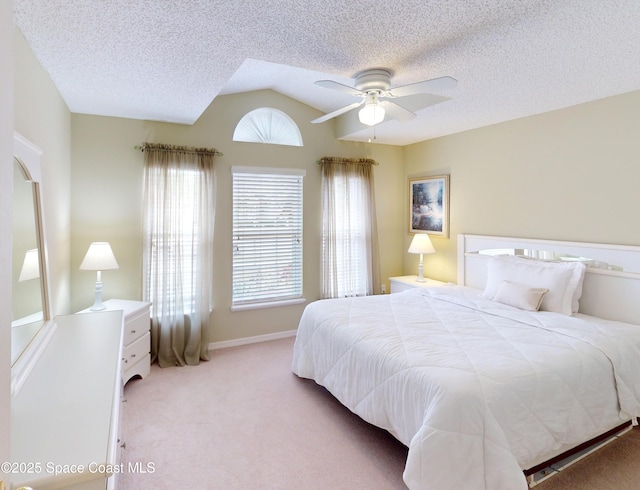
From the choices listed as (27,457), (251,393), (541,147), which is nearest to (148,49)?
(27,457)

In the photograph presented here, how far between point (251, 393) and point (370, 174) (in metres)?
3.07

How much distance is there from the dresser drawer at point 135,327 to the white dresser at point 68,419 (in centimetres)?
104

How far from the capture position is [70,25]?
1.91 metres

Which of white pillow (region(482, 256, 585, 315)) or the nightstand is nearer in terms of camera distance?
white pillow (region(482, 256, 585, 315))

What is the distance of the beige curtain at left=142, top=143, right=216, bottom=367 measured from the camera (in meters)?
3.66

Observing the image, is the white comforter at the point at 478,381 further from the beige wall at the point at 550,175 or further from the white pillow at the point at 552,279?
the beige wall at the point at 550,175

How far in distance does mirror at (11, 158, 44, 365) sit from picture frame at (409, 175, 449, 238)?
161 inches

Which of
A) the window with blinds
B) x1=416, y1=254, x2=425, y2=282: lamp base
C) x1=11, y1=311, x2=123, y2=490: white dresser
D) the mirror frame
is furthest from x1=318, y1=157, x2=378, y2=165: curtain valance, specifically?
x1=11, y1=311, x2=123, y2=490: white dresser

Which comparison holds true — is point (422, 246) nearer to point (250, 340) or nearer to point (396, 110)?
point (396, 110)

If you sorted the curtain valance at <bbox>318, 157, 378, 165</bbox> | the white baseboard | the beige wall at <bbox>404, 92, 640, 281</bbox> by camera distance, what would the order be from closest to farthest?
the beige wall at <bbox>404, 92, 640, 281</bbox>, the white baseboard, the curtain valance at <bbox>318, 157, 378, 165</bbox>

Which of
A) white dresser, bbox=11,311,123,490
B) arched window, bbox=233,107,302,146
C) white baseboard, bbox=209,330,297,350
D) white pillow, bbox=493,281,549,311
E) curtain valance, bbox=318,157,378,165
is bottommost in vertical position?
white baseboard, bbox=209,330,297,350

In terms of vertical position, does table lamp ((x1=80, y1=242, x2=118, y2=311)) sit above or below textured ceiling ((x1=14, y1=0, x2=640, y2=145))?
below

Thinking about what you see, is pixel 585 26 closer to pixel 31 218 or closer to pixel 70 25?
pixel 70 25

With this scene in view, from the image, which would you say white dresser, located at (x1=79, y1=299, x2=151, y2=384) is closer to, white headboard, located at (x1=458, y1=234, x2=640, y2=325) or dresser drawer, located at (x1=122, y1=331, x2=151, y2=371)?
dresser drawer, located at (x1=122, y1=331, x2=151, y2=371)
